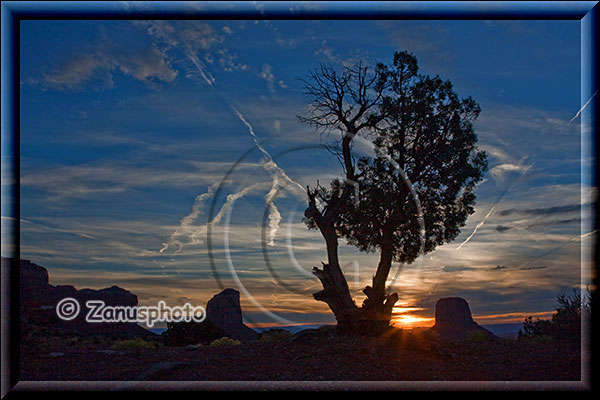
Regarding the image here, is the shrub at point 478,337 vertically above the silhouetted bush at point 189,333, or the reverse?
the shrub at point 478,337

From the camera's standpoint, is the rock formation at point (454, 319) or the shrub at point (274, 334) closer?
the shrub at point (274, 334)

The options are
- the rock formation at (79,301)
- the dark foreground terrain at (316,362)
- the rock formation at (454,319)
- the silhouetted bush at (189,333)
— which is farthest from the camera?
the rock formation at (454,319)

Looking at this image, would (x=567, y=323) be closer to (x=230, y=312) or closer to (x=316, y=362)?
(x=316, y=362)

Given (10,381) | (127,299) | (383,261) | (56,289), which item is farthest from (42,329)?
(56,289)

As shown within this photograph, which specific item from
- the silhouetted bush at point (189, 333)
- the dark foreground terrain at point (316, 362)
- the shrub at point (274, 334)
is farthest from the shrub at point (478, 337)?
the silhouetted bush at point (189, 333)

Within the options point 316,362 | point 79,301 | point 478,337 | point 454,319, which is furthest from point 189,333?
point 454,319

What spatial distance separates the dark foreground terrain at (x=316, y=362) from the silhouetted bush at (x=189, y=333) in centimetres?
1093

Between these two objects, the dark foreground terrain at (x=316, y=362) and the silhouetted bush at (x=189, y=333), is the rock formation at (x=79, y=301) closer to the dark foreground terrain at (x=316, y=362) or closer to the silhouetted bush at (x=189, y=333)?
the silhouetted bush at (x=189, y=333)

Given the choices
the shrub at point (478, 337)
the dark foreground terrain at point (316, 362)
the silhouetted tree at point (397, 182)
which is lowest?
the shrub at point (478, 337)

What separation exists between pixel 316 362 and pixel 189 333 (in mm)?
17603

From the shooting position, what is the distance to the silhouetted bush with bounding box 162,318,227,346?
106ft

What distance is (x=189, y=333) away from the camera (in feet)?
108

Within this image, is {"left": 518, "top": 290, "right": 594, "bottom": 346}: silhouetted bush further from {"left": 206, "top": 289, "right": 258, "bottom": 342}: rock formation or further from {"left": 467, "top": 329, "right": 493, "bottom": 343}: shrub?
{"left": 206, "top": 289, "right": 258, "bottom": 342}: rock formation

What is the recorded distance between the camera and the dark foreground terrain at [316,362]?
1645cm
